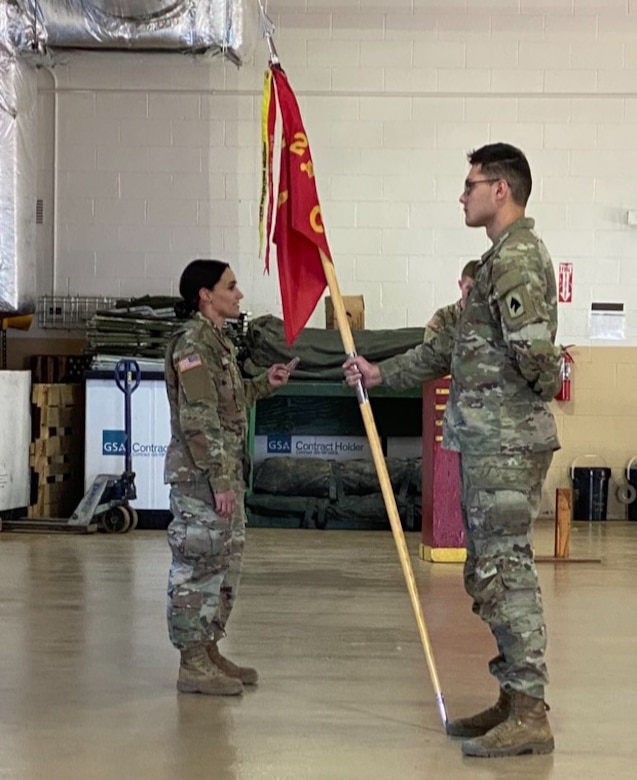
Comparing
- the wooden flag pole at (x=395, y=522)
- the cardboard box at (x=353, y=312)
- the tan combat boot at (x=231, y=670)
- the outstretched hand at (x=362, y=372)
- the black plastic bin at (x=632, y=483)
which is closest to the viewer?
the wooden flag pole at (x=395, y=522)

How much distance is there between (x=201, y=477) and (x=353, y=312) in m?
5.85

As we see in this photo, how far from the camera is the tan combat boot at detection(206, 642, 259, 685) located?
15.2 feet

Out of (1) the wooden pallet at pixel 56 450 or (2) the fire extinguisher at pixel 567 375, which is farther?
(2) the fire extinguisher at pixel 567 375

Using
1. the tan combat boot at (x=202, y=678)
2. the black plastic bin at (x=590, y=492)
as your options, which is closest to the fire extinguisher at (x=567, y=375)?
the black plastic bin at (x=590, y=492)

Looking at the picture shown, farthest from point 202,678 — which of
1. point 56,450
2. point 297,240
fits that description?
point 56,450

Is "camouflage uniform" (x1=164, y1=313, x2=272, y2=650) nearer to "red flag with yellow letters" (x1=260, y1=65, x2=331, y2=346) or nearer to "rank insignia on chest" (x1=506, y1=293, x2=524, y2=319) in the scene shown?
"red flag with yellow letters" (x1=260, y1=65, x2=331, y2=346)

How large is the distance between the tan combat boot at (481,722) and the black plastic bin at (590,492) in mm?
6778

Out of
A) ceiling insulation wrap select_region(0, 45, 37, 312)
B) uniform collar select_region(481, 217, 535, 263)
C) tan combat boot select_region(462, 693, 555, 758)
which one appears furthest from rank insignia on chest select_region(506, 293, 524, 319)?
ceiling insulation wrap select_region(0, 45, 37, 312)

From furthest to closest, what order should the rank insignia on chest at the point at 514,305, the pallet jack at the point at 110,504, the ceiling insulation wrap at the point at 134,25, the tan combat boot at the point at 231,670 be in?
the ceiling insulation wrap at the point at 134,25, the pallet jack at the point at 110,504, the tan combat boot at the point at 231,670, the rank insignia on chest at the point at 514,305

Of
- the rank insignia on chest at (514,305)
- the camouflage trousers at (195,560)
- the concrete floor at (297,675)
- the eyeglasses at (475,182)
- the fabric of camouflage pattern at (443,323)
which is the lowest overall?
the concrete floor at (297,675)

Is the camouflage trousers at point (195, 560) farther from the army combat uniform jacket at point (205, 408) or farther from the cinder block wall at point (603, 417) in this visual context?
the cinder block wall at point (603, 417)

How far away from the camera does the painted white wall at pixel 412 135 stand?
35.4ft

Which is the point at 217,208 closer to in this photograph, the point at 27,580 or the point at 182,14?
the point at 182,14

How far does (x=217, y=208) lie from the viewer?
10.9 metres
